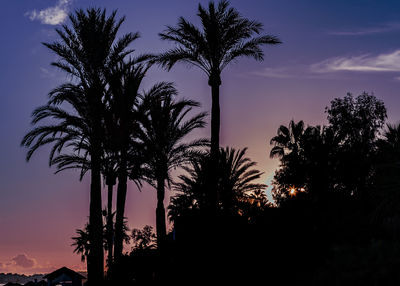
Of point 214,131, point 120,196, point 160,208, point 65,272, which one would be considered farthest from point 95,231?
point 65,272

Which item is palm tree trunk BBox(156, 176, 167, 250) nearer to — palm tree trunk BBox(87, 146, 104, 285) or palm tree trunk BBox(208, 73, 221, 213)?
palm tree trunk BBox(87, 146, 104, 285)

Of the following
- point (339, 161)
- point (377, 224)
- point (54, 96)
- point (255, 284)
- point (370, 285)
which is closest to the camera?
point (370, 285)

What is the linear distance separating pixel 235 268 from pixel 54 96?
38.0 ft

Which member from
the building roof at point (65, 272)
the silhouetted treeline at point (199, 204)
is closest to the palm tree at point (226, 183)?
the silhouetted treeline at point (199, 204)

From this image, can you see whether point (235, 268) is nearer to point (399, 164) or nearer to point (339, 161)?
point (399, 164)

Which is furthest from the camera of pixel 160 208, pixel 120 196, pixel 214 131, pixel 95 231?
pixel 160 208

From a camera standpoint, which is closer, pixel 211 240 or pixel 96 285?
pixel 211 240

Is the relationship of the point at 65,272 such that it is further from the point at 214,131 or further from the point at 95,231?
the point at 214,131

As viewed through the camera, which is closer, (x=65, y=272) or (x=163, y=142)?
(x=163, y=142)

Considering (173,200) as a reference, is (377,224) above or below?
below

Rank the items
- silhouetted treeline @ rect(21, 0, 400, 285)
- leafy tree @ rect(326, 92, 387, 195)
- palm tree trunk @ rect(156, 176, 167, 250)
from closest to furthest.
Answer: silhouetted treeline @ rect(21, 0, 400, 285) → palm tree trunk @ rect(156, 176, 167, 250) → leafy tree @ rect(326, 92, 387, 195)

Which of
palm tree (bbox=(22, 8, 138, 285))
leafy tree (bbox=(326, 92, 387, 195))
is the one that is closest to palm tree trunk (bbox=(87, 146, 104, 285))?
palm tree (bbox=(22, 8, 138, 285))

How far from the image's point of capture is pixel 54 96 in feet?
78.7

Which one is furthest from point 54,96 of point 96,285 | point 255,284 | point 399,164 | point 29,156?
point 399,164
